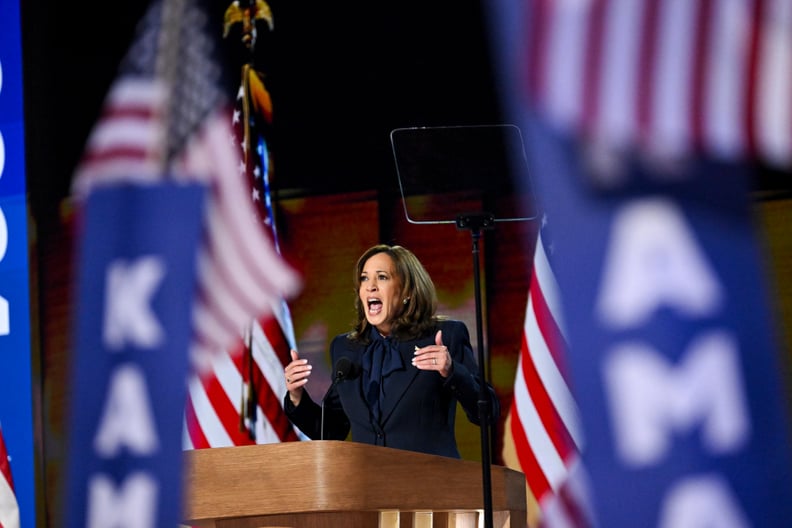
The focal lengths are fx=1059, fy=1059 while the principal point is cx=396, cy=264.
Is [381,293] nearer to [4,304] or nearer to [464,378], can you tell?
[464,378]

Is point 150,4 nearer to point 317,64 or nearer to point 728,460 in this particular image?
point 317,64

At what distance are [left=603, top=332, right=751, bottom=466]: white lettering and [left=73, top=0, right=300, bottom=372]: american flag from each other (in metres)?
3.18

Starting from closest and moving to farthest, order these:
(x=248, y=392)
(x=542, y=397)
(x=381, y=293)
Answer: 1. (x=381, y=293)
2. (x=542, y=397)
3. (x=248, y=392)

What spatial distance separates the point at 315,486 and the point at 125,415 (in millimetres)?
1365

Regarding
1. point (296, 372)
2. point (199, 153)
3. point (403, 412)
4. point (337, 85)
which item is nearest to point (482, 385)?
point (403, 412)

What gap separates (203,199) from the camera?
4.01 m

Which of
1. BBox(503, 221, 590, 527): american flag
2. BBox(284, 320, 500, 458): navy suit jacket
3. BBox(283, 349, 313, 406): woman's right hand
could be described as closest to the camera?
BBox(283, 349, 313, 406): woman's right hand

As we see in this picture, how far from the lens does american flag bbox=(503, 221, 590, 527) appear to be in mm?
3533

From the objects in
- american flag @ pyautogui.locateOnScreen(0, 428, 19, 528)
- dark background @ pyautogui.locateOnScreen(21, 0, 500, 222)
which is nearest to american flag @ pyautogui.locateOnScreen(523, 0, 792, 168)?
dark background @ pyautogui.locateOnScreen(21, 0, 500, 222)

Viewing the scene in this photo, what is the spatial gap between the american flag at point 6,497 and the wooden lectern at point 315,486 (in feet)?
7.81

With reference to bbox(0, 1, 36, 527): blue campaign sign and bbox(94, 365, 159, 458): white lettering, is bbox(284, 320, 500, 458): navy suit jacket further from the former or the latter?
bbox(0, 1, 36, 527): blue campaign sign

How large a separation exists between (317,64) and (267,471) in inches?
97.4

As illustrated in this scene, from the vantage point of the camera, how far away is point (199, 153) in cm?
422

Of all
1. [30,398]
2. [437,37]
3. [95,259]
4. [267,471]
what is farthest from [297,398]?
[30,398]
